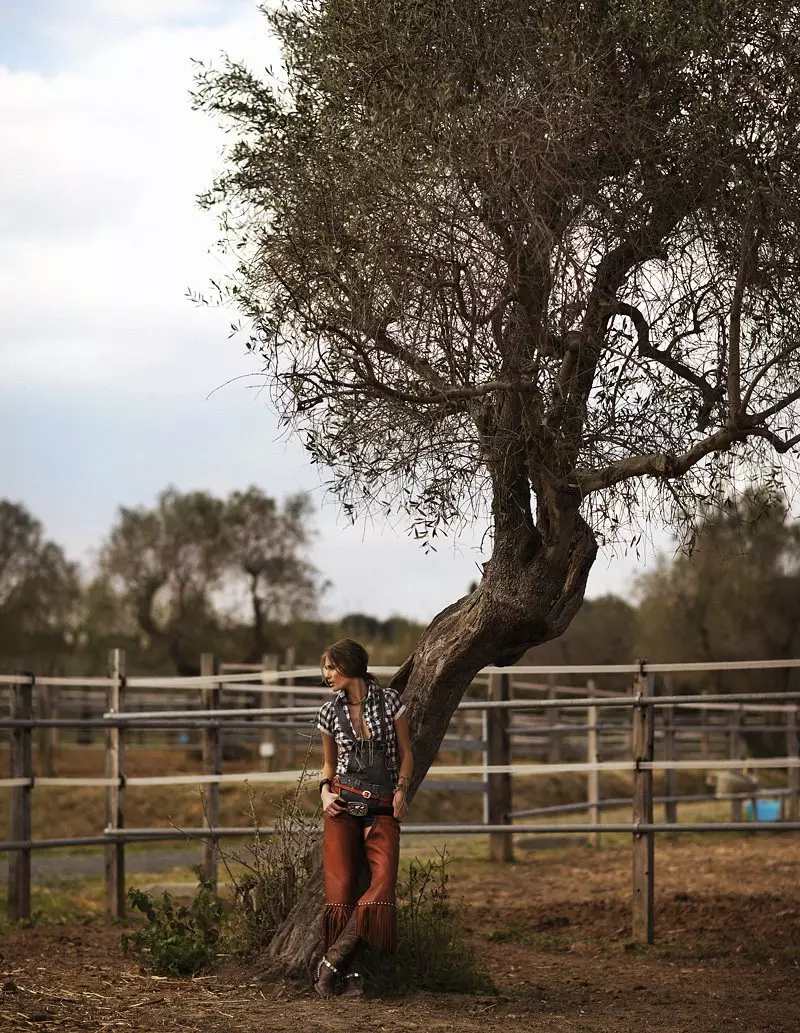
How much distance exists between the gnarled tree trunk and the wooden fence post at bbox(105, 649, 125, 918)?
3826mm

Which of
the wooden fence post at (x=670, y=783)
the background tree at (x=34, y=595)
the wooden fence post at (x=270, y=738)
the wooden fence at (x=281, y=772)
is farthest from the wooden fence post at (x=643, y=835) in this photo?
the background tree at (x=34, y=595)

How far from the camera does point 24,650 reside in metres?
39.3

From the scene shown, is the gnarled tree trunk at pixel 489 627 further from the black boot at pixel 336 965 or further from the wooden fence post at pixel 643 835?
the wooden fence post at pixel 643 835

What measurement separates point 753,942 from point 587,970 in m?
1.49

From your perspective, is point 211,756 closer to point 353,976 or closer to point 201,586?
point 353,976

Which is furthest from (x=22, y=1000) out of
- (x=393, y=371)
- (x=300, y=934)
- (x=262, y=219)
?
(x=262, y=219)

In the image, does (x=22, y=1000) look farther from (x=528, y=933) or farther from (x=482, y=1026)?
Answer: (x=528, y=933)

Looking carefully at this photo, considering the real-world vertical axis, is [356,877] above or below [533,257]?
below

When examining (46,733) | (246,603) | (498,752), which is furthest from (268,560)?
(498,752)

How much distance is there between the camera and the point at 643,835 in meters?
8.62

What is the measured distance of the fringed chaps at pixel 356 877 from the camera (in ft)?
19.5

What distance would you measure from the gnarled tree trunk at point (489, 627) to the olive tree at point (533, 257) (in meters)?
0.01

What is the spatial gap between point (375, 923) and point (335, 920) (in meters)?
0.20

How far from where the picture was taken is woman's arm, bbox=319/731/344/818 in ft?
19.7
